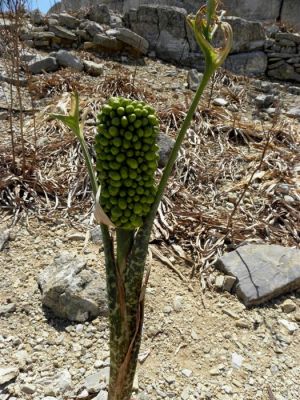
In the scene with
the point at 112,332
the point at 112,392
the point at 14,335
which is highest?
the point at 112,332

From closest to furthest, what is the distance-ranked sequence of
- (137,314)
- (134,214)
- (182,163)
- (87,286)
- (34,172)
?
(134,214), (137,314), (87,286), (34,172), (182,163)

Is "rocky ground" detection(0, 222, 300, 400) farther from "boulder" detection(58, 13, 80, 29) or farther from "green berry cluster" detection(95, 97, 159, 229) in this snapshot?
"boulder" detection(58, 13, 80, 29)

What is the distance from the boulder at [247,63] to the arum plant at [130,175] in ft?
24.4

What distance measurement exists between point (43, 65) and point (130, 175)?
6.14m

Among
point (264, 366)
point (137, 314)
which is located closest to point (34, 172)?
point (264, 366)

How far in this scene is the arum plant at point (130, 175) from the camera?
1365 mm

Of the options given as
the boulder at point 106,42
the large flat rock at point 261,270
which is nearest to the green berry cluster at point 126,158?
the large flat rock at point 261,270

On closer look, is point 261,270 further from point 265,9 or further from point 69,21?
point 265,9

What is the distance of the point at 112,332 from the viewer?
165 centimetres

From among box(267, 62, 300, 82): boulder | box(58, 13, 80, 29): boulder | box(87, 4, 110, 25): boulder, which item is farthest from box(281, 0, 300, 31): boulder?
box(58, 13, 80, 29): boulder

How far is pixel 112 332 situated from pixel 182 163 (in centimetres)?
309

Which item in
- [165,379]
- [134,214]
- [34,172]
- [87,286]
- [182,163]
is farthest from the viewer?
[182,163]

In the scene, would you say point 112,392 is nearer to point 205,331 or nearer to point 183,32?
point 205,331

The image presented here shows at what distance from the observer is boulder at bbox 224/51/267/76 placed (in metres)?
8.58
